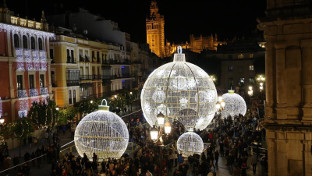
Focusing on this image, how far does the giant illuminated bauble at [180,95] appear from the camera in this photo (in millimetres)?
17312

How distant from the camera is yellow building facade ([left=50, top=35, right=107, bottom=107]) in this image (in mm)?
34062

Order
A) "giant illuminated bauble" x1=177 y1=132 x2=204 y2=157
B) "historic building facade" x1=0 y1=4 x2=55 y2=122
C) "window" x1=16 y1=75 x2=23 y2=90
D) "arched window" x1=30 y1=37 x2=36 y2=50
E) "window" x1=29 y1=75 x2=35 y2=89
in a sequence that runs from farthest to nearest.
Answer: "window" x1=29 y1=75 x2=35 y2=89
"arched window" x1=30 y1=37 x2=36 y2=50
"window" x1=16 y1=75 x2=23 y2=90
"historic building facade" x1=0 y1=4 x2=55 y2=122
"giant illuminated bauble" x1=177 y1=132 x2=204 y2=157

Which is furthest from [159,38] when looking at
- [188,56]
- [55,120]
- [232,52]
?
[55,120]

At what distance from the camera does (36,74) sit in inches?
1199

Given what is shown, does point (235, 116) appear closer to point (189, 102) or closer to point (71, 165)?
point (189, 102)

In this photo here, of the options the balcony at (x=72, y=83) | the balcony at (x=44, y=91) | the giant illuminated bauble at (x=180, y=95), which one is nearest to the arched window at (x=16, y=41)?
the balcony at (x=44, y=91)

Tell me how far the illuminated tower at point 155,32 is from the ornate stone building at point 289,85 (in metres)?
114

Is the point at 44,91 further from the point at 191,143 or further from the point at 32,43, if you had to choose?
the point at 191,143

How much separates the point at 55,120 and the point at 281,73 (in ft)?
61.1

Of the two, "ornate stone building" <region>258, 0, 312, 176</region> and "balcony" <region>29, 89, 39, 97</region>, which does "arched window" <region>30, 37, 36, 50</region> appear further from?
"ornate stone building" <region>258, 0, 312, 176</region>

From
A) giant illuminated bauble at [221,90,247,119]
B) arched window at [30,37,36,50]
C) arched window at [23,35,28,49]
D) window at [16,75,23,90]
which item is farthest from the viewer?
arched window at [30,37,36,50]

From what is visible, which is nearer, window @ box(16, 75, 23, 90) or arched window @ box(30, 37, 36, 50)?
window @ box(16, 75, 23, 90)

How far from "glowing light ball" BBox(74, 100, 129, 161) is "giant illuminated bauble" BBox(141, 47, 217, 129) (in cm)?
202

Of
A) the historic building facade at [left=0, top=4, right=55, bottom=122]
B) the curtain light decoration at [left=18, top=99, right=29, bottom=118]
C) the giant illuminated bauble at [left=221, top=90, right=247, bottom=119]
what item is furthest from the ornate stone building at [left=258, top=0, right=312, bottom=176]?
the curtain light decoration at [left=18, top=99, right=29, bottom=118]
